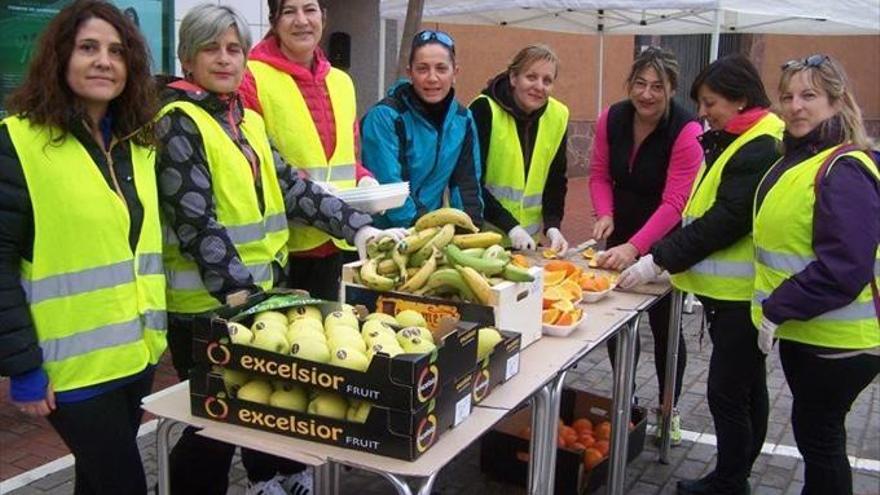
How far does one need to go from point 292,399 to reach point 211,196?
0.85m

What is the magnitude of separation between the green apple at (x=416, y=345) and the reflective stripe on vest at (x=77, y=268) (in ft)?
2.69

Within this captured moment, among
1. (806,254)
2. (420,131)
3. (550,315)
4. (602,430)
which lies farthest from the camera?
(602,430)

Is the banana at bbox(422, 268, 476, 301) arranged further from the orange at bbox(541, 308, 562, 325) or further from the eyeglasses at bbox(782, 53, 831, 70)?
the eyeglasses at bbox(782, 53, 831, 70)

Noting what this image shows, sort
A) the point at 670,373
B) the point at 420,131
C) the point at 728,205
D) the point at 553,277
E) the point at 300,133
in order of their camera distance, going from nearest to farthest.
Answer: the point at 300,133, the point at 728,205, the point at 553,277, the point at 420,131, the point at 670,373

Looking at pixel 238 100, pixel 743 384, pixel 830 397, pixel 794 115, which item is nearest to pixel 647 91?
pixel 794 115

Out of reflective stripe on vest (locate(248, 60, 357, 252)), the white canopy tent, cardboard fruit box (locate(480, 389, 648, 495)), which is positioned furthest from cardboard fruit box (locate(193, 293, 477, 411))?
the white canopy tent

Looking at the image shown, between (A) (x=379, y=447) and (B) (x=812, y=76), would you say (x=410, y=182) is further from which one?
(A) (x=379, y=447)

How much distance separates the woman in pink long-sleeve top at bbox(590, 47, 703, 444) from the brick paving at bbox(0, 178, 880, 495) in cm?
31

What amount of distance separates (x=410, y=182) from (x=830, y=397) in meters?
2.01

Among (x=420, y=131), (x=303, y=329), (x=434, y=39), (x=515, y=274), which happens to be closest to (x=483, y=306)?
(x=515, y=274)

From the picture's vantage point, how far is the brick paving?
4016 millimetres

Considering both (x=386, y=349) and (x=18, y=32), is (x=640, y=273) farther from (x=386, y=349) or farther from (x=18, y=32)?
(x=18, y=32)

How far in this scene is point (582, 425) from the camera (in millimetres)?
4098

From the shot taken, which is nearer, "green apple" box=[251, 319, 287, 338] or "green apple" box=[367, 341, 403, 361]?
"green apple" box=[367, 341, 403, 361]
